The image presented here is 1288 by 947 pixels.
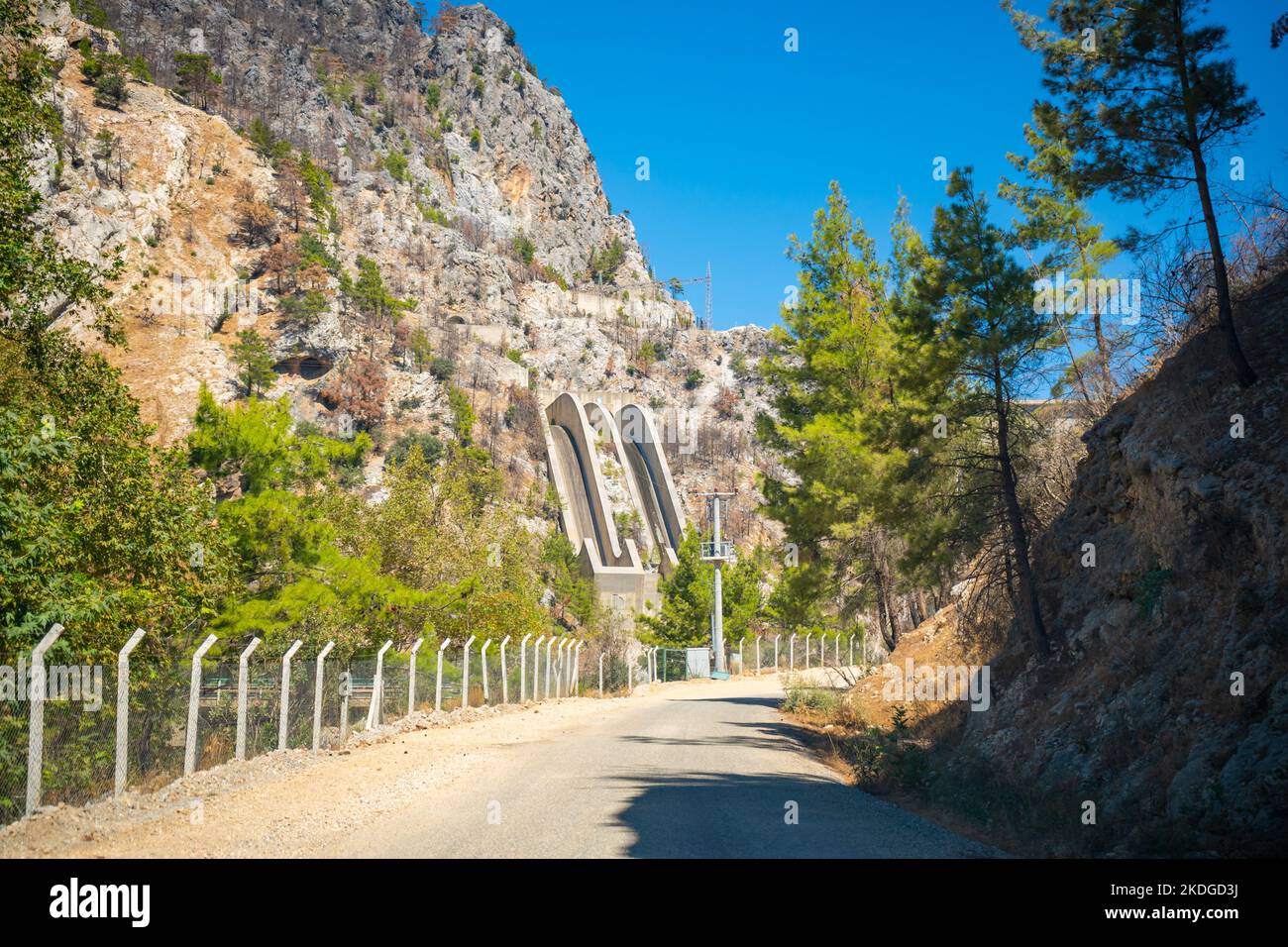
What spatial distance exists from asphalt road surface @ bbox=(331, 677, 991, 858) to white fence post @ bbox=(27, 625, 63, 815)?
3.08m

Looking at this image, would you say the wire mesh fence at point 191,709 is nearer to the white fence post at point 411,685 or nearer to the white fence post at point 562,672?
the white fence post at point 411,685

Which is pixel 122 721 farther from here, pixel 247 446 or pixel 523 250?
pixel 523 250

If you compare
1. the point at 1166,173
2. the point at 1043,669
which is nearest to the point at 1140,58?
the point at 1166,173

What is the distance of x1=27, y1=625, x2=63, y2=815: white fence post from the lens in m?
8.31

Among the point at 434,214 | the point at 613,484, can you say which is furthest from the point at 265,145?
the point at 613,484

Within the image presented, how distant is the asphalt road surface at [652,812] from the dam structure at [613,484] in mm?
54315

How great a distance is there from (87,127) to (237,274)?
17.6 m

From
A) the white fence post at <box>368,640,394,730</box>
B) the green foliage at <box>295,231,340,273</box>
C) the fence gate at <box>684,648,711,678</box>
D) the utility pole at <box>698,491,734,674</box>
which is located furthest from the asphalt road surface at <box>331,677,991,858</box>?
the green foliage at <box>295,231,340,273</box>

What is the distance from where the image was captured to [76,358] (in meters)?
14.6

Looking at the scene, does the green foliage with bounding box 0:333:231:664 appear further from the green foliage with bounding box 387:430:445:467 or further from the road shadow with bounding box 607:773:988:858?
the green foliage with bounding box 387:430:445:467

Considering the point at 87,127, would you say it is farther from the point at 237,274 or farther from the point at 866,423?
the point at 866,423
